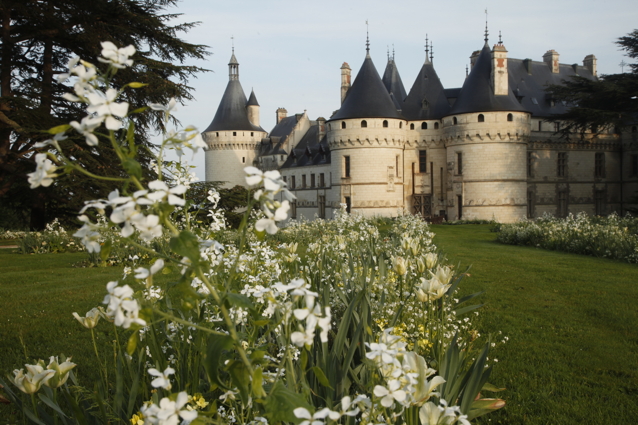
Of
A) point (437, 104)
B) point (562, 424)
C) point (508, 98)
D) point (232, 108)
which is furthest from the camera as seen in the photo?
point (232, 108)

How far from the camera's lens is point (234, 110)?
153 feet

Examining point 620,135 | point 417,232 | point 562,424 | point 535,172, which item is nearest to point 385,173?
point 535,172

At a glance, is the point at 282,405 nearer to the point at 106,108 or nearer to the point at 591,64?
the point at 106,108

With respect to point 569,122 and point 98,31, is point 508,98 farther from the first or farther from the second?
point 98,31

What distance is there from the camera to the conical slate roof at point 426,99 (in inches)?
Answer: 1308

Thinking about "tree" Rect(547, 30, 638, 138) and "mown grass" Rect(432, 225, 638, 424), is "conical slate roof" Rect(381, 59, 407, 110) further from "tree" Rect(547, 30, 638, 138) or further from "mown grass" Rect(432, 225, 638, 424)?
"mown grass" Rect(432, 225, 638, 424)

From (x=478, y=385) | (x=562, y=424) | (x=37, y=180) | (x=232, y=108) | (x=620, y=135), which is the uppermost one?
(x=232, y=108)

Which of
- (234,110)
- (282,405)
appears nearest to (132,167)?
(282,405)

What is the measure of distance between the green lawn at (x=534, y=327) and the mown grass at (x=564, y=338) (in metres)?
0.01

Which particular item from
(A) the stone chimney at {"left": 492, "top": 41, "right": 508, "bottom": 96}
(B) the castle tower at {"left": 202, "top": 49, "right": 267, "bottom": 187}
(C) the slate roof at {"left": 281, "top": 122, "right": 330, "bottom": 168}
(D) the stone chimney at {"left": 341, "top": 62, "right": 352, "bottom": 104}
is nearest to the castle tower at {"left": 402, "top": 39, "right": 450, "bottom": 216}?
(A) the stone chimney at {"left": 492, "top": 41, "right": 508, "bottom": 96}

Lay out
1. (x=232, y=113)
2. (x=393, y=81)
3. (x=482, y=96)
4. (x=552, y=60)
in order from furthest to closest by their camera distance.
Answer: (x=232, y=113), (x=393, y=81), (x=552, y=60), (x=482, y=96)

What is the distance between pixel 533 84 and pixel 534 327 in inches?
1282

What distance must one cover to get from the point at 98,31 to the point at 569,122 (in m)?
26.1

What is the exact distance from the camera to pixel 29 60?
1783 cm
